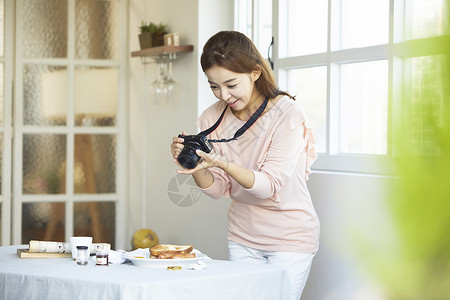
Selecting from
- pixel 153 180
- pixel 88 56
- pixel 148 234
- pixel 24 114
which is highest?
pixel 88 56

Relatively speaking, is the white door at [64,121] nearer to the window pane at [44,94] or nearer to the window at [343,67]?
the window pane at [44,94]

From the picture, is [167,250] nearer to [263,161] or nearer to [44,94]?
[263,161]

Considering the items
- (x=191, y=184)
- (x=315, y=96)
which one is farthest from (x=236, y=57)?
(x=315, y=96)

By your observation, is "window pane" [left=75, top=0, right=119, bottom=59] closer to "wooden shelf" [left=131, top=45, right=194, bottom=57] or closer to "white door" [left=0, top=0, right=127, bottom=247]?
"white door" [left=0, top=0, right=127, bottom=247]

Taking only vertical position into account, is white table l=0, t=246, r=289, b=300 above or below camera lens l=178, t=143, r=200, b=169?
below

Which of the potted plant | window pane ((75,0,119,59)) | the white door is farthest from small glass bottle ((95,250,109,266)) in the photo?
window pane ((75,0,119,59))

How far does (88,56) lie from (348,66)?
2.23 meters

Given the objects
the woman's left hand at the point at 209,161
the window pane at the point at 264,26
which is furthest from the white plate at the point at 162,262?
the window pane at the point at 264,26

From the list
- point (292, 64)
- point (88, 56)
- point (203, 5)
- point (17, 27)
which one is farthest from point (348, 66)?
point (17, 27)

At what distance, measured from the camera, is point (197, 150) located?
1887 millimetres

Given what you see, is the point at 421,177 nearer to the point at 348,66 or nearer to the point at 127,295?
the point at 127,295

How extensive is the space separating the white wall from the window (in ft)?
0.56

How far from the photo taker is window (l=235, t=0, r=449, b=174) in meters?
2.60

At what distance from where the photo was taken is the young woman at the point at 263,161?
6.63 feet
